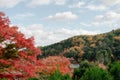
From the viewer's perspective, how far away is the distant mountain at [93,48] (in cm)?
11883

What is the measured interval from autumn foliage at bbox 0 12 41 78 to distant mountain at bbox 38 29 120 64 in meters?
88.2

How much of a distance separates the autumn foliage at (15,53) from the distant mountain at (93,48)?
3472 inches

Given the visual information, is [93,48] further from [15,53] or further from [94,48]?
[15,53]

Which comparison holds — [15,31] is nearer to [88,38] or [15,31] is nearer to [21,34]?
[21,34]

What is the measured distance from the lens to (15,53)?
Result: 65.5ft

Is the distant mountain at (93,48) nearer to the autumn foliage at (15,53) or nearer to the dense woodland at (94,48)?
the dense woodland at (94,48)

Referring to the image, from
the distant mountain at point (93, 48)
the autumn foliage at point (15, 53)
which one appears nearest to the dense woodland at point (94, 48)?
the distant mountain at point (93, 48)

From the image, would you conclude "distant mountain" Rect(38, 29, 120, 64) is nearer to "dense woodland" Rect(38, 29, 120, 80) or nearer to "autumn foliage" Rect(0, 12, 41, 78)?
"dense woodland" Rect(38, 29, 120, 80)

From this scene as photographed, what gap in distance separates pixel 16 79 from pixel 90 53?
368ft

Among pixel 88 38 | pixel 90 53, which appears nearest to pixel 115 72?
pixel 90 53

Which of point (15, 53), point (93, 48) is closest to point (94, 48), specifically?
point (93, 48)

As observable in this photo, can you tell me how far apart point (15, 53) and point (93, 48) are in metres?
122

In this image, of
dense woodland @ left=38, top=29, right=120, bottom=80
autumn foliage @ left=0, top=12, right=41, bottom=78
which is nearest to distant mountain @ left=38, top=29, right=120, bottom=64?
dense woodland @ left=38, top=29, right=120, bottom=80

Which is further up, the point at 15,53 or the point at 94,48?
the point at 94,48
